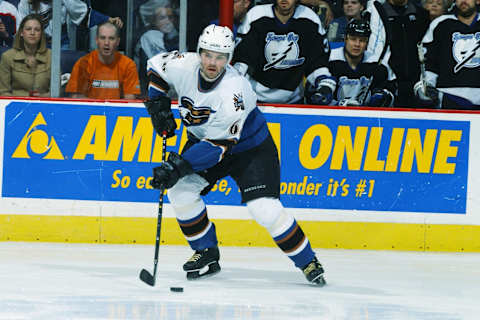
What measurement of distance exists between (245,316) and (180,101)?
1.19 m

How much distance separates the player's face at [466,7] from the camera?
613cm

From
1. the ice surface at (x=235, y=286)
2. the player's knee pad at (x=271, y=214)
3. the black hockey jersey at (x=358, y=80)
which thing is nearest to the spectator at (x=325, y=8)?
the black hockey jersey at (x=358, y=80)

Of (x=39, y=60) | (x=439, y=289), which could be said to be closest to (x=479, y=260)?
(x=439, y=289)

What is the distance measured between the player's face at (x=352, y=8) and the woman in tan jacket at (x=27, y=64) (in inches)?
77.3

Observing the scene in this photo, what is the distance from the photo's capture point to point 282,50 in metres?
5.98

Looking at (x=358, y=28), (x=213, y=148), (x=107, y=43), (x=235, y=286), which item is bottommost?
(x=235, y=286)

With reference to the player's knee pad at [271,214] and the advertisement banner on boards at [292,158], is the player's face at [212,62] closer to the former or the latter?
the player's knee pad at [271,214]

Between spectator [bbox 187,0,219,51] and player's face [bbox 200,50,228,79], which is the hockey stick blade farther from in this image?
spectator [bbox 187,0,219,51]

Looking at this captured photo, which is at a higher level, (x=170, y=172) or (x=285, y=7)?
(x=285, y=7)

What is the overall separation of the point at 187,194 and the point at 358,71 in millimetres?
1926

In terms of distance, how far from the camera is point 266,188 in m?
4.61

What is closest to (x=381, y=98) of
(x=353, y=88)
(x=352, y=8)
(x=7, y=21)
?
(x=353, y=88)

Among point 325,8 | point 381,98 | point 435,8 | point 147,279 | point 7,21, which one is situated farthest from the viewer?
point 325,8

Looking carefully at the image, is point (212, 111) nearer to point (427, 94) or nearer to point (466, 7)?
point (427, 94)
